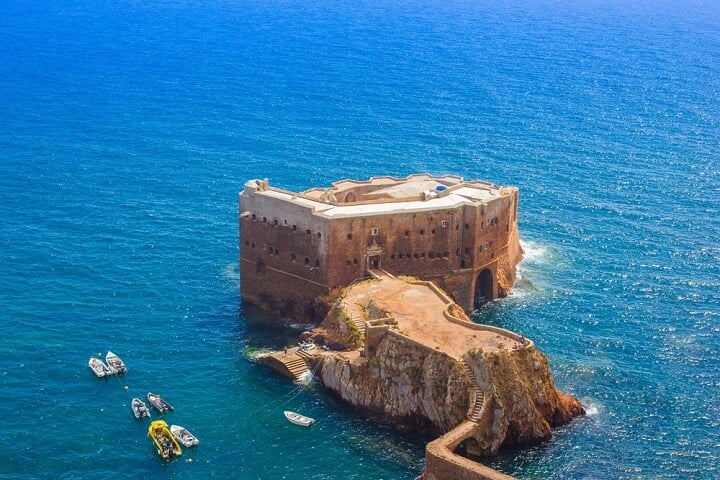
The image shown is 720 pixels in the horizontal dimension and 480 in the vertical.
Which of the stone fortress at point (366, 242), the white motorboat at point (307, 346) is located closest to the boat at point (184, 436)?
the white motorboat at point (307, 346)

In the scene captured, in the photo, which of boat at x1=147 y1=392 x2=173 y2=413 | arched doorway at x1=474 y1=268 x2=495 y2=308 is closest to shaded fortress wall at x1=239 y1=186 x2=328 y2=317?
arched doorway at x1=474 y1=268 x2=495 y2=308

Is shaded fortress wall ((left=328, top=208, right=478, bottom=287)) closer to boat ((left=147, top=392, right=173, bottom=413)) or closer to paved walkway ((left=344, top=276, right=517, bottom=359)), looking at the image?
paved walkway ((left=344, top=276, right=517, bottom=359))

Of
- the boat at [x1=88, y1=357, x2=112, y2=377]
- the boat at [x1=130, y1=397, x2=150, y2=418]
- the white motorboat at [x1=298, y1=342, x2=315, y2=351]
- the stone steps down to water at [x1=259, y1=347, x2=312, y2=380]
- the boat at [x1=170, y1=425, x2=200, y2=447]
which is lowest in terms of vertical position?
the boat at [x1=170, y1=425, x2=200, y2=447]

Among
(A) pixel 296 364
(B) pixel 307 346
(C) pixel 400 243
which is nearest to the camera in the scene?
(A) pixel 296 364

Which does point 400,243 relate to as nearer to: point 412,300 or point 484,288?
point 412,300

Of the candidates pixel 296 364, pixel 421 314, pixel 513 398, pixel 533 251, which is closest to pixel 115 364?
pixel 296 364

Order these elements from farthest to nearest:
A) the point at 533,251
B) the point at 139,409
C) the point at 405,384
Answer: the point at 533,251 < the point at 139,409 < the point at 405,384
